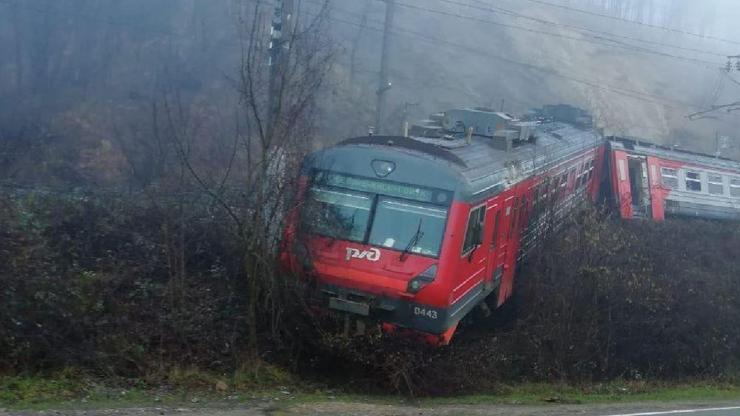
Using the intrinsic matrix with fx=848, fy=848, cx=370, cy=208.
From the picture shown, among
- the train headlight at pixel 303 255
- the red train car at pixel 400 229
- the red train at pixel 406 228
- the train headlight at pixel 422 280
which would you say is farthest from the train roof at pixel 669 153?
the train headlight at pixel 303 255

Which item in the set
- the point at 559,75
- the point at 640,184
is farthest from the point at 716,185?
the point at 559,75

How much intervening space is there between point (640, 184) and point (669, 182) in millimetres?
1181

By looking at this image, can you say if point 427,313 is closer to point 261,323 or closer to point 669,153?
point 261,323

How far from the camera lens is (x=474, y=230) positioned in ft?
38.9

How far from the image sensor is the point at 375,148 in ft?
39.8

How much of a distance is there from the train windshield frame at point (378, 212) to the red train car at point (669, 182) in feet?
37.2

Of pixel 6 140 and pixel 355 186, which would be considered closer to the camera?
pixel 355 186

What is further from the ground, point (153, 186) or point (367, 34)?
point (367, 34)

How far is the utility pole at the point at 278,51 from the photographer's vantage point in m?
11.4


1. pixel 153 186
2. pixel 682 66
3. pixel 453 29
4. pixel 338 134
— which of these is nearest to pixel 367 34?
pixel 453 29

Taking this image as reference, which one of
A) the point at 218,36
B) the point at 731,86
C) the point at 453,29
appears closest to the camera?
the point at 218,36

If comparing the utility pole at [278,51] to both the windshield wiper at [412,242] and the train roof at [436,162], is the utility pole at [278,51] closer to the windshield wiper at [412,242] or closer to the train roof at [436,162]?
the train roof at [436,162]

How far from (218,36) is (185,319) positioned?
3473 cm

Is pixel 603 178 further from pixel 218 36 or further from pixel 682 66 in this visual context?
pixel 682 66
